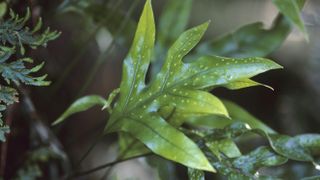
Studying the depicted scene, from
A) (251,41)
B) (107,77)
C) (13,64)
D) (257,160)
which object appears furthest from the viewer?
(107,77)

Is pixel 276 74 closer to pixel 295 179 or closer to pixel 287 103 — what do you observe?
pixel 287 103

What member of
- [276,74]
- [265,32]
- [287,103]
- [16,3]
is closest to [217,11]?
[276,74]

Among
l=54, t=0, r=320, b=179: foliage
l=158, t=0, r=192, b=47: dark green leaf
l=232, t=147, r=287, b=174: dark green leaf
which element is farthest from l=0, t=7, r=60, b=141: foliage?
l=158, t=0, r=192, b=47: dark green leaf

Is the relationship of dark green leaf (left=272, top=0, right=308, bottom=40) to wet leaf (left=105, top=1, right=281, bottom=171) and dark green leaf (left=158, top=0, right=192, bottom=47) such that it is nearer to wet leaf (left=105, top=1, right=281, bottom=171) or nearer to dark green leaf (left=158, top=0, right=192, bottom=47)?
wet leaf (left=105, top=1, right=281, bottom=171)

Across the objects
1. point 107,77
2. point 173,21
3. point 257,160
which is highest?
point 173,21

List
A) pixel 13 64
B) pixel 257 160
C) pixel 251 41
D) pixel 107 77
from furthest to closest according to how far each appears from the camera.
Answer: pixel 107 77, pixel 251 41, pixel 257 160, pixel 13 64

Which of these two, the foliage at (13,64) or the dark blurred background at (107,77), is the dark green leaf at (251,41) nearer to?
the dark blurred background at (107,77)

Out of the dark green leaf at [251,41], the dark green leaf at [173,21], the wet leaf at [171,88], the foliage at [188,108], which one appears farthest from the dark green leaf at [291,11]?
the dark green leaf at [173,21]

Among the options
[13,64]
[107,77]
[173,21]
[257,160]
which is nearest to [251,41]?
[173,21]

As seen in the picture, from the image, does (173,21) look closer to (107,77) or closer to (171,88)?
(171,88)
